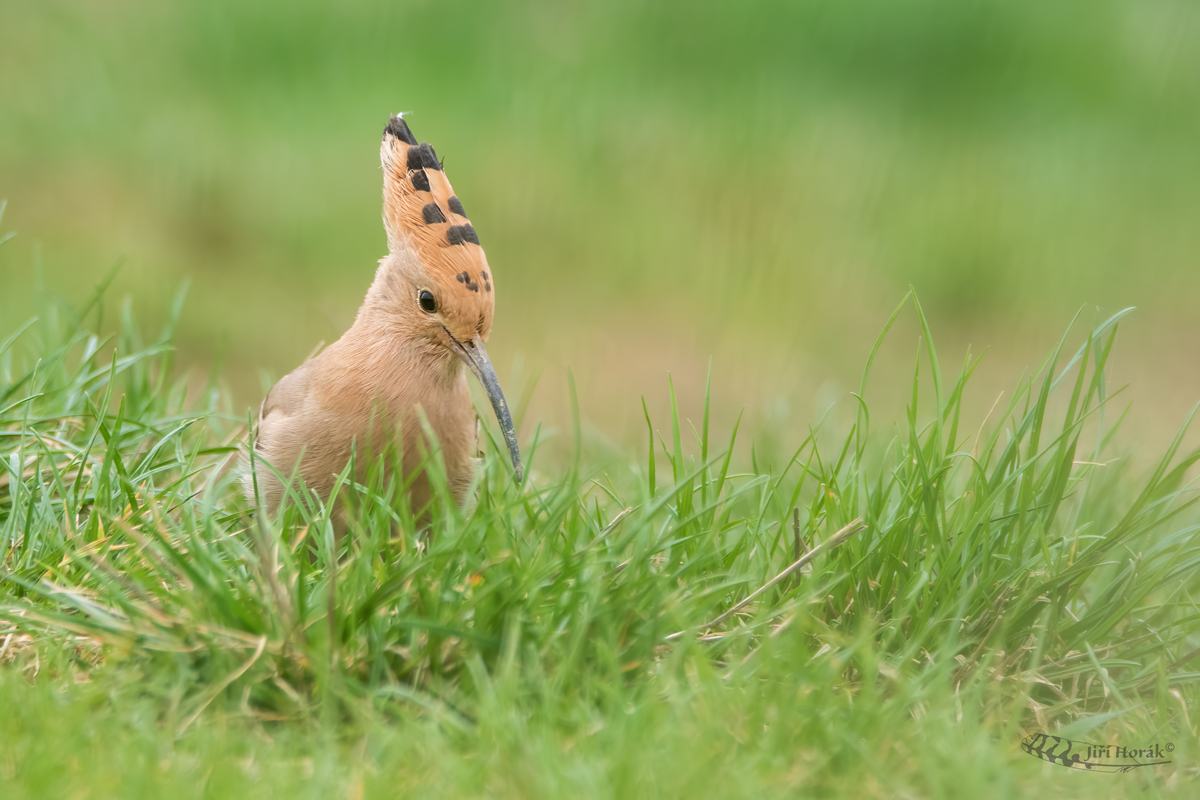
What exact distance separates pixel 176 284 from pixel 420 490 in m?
3.40

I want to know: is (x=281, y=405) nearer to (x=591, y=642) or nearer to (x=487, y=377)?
(x=487, y=377)

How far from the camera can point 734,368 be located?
5.97 metres

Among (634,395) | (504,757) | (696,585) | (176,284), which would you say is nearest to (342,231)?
(176,284)

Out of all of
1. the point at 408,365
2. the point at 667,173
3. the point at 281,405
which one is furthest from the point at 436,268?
the point at 667,173

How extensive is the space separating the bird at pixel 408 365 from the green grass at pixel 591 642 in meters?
0.27

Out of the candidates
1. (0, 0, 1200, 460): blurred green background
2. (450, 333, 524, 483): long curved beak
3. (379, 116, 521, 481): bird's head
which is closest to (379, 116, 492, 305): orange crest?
(379, 116, 521, 481): bird's head

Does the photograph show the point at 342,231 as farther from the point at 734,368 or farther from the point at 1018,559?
the point at 1018,559

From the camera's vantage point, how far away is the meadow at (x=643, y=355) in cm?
203

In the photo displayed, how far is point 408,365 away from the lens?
3.05 metres

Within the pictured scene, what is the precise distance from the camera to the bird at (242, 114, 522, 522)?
2906mm

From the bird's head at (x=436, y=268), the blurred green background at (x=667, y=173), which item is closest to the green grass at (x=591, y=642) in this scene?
the bird's head at (x=436, y=268)

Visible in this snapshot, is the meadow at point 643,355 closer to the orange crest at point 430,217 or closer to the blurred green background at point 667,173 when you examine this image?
the blurred green background at point 667,173

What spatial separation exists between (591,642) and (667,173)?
15.1 feet

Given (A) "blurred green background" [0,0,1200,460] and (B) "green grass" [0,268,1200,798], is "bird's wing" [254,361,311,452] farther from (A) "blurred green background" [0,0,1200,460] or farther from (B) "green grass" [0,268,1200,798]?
(A) "blurred green background" [0,0,1200,460]
